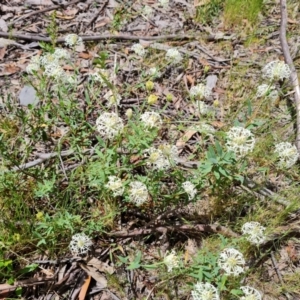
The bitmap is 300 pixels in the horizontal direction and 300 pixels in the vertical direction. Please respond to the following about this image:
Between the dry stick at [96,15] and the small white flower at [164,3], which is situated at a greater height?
the small white flower at [164,3]

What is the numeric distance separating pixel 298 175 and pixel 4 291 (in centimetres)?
192

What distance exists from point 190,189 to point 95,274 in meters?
0.70

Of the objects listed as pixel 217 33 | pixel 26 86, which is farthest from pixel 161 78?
pixel 26 86

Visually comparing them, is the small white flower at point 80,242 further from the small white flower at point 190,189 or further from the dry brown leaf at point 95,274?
the small white flower at point 190,189

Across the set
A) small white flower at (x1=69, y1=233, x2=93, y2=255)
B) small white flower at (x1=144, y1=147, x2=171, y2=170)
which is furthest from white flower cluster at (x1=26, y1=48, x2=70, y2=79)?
small white flower at (x1=69, y1=233, x2=93, y2=255)

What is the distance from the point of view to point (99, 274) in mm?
2412

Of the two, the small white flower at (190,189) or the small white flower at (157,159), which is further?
the small white flower at (190,189)

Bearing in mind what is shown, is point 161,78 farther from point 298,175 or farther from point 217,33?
point 298,175

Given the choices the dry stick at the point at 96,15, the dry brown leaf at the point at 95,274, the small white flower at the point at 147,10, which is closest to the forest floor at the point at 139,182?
the dry brown leaf at the point at 95,274

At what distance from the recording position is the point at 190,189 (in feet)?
7.77

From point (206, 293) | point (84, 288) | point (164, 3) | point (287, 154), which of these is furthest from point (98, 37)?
point (206, 293)

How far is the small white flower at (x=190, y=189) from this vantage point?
2371mm

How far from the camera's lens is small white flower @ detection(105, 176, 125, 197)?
2266 millimetres

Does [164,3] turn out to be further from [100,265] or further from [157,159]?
[100,265]
